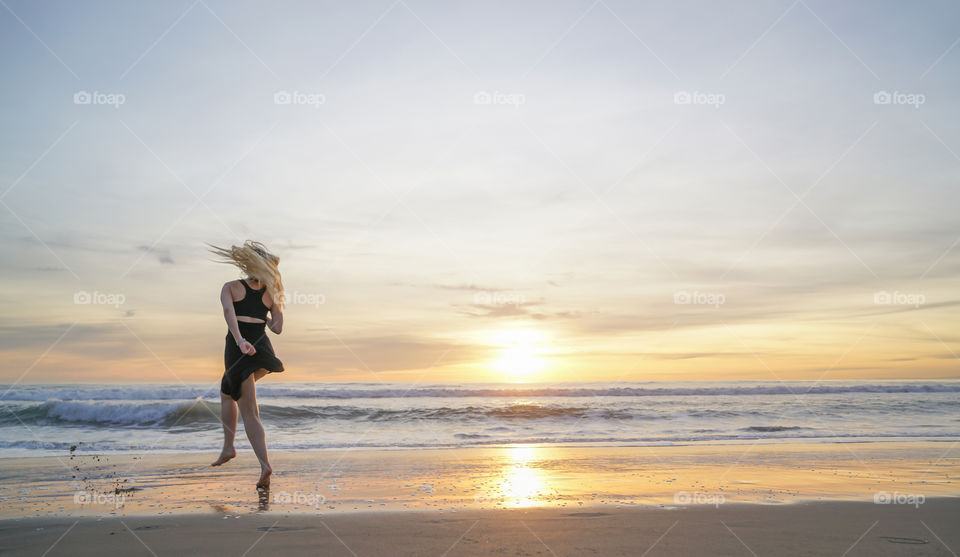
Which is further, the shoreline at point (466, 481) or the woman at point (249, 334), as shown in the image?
the woman at point (249, 334)

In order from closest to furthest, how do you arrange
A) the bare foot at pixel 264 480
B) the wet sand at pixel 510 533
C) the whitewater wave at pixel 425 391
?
1. the wet sand at pixel 510 533
2. the bare foot at pixel 264 480
3. the whitewater wave at pixel 425 391

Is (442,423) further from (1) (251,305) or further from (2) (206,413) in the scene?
(1) (251,305)

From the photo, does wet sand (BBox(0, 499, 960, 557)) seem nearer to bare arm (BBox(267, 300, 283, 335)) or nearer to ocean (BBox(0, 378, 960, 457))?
bare arm (BBox(267, 300, 283, 335))

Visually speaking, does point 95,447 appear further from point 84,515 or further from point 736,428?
point 736,428

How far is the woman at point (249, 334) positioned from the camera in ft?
19.1

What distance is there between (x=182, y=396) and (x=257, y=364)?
852 inches

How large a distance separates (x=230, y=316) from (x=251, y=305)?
0.26 m

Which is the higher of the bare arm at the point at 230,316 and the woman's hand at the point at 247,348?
the bare arm at the point at 230,316

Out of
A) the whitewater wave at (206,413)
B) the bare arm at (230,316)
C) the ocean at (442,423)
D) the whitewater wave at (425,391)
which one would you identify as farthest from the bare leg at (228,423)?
the whitewater wave at (425,391)

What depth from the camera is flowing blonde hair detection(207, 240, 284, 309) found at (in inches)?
231

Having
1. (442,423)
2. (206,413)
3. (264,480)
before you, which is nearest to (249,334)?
(264,480)

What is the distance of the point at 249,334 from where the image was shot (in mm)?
5891

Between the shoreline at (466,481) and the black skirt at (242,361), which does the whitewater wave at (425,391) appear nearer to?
the shoreline at (466,481)

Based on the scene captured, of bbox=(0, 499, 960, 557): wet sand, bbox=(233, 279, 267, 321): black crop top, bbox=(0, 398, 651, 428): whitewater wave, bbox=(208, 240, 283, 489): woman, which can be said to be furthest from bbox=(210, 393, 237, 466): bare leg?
bbox=(0, 398, 651, 428): whitewater wave
